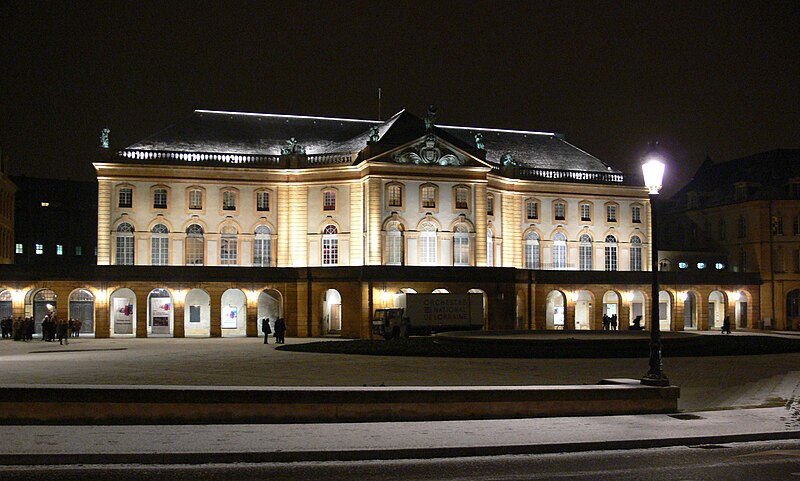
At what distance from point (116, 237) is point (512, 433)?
55103mm

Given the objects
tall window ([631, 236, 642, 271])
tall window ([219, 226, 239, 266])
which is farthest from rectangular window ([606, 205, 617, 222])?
tall window ([219, 226, 239, 266])

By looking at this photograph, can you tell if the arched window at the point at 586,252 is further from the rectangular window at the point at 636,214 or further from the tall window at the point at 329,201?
the tall window at the point at 329,201

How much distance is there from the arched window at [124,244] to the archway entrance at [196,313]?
5150mm

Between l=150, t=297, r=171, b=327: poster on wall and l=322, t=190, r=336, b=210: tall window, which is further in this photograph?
l=322, t=190, r=336, b=210: tall window

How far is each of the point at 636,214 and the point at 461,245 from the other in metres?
19.2

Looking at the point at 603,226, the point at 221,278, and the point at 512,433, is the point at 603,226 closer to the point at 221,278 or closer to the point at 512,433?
the point at 221,278

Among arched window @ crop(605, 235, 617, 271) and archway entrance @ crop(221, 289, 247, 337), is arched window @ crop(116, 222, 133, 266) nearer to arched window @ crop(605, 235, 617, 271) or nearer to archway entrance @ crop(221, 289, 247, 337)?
archway entrance @ crop(221, 289, 247, 337)

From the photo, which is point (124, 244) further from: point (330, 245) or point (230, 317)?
point (330, 245)

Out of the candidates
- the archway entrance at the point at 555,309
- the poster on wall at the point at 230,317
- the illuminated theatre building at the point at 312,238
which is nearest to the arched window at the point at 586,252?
the illuminated theatre building at the point at 312,238

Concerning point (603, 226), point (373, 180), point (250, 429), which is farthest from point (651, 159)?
point (603, 226)

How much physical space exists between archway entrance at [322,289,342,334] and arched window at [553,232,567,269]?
18.6 meters

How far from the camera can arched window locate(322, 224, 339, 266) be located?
228 feet

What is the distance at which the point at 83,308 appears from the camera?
6700 centimetres

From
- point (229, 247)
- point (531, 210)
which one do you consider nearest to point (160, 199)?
point (229, 247)
